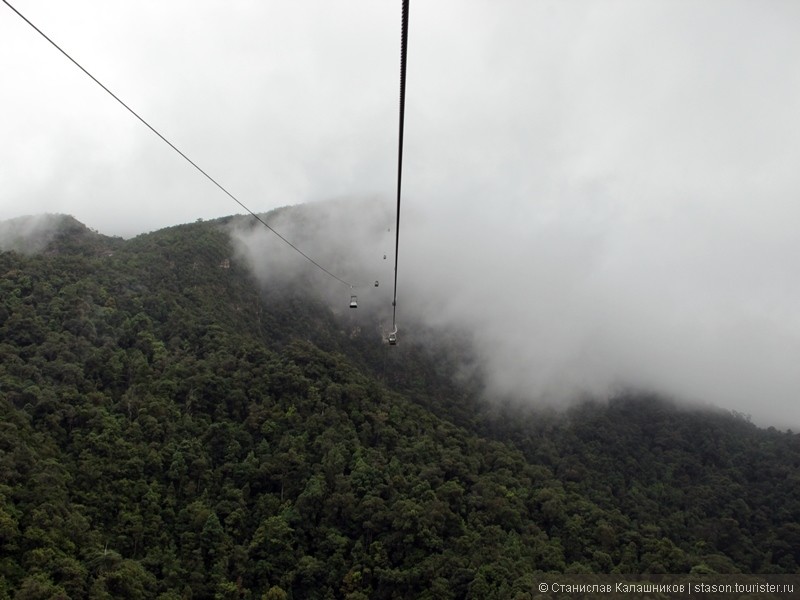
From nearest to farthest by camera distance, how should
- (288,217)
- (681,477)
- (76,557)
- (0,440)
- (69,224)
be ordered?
Result: (76,557), (0,440), (681,477), (69,224), (288,217)

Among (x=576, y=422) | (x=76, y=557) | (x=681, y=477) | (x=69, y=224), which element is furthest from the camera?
(x=576, y=422)

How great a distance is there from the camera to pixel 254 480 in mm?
49375

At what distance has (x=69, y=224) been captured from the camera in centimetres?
8300

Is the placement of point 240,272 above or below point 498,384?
above

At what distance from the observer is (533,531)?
50594 millimetres

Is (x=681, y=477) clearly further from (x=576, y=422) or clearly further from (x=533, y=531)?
(x=533, y=531)

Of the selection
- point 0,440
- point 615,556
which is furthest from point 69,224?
point 615,556

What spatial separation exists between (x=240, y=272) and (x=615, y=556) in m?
66.2

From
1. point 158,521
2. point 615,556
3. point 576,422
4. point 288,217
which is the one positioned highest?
point 288,217

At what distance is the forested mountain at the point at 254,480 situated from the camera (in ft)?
128

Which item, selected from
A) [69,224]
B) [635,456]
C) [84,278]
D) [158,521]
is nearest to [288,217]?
[69,224]

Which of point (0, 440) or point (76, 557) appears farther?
point (0, 440)

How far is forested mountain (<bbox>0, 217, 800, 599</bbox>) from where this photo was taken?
3916 centimetres

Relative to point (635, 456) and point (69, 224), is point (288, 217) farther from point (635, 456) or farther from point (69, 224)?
point (635, 456)
